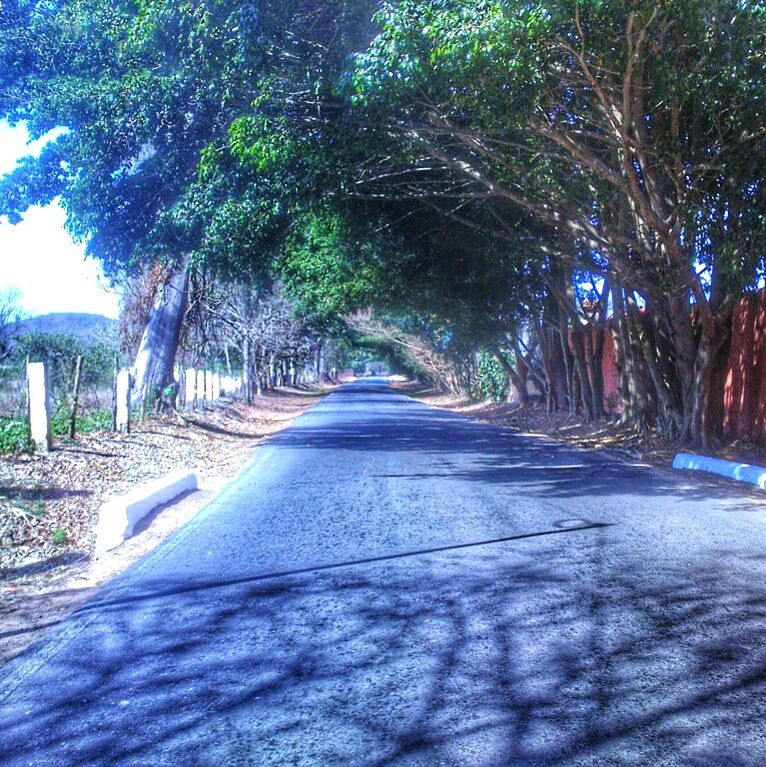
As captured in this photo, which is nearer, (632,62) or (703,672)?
(703,672)

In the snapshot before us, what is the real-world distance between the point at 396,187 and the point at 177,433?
767 cm

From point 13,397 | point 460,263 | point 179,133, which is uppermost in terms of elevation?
point 179,133

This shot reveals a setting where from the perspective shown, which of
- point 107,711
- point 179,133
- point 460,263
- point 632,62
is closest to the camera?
point 107,711

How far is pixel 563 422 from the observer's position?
27438mm

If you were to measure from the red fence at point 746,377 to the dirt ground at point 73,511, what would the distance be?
30.8 feet

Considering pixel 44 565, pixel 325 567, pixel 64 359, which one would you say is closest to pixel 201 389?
pixel 64 359

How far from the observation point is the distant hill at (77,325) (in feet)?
96.2

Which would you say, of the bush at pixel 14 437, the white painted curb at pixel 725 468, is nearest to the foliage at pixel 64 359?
the bush at pixel 14 437

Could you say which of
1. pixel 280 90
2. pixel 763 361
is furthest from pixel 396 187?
pixel 763 361

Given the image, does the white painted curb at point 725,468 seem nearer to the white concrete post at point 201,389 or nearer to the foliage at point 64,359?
the foliage at point 64,359

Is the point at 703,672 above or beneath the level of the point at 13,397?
beneath

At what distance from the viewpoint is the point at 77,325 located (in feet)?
130

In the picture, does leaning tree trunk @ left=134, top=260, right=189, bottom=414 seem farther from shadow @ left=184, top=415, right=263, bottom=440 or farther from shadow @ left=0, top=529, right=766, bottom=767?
shadow @ left=0, top=529, right=766, bottom=767

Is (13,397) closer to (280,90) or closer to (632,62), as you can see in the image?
(280,90)
